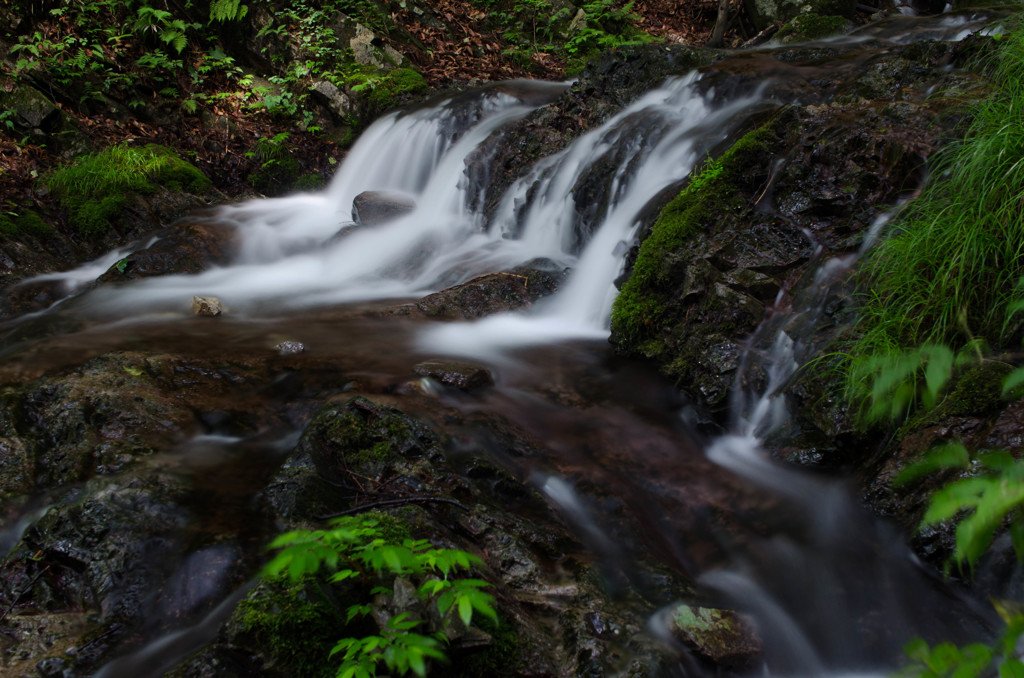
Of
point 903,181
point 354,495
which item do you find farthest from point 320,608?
point 903,181

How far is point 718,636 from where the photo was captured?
87.7 inches

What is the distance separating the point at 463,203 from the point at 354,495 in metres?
5.77

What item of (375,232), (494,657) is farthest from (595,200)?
(494,657)

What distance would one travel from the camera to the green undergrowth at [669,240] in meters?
4.53

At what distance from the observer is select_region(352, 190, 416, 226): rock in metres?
8.11

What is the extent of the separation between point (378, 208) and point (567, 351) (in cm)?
433

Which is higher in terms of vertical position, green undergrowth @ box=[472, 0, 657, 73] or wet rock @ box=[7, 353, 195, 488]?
green undergrowth @ box=[472, 0, 657, 73]

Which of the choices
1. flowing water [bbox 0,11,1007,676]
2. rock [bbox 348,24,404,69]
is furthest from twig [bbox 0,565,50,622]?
rock [bbox 348,24,404,69]

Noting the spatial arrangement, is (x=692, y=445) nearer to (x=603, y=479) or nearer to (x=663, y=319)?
(x=603, y=479)

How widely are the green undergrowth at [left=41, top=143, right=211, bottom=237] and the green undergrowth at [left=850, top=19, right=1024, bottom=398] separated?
27.8ft

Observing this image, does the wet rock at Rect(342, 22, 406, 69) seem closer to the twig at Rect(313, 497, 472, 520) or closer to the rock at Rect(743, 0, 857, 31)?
the rock at Rect(743, 0, 857, 31)

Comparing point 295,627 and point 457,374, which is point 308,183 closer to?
point 457,374

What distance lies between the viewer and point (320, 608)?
1.80 metres

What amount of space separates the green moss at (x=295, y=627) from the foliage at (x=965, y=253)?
9.01ft
